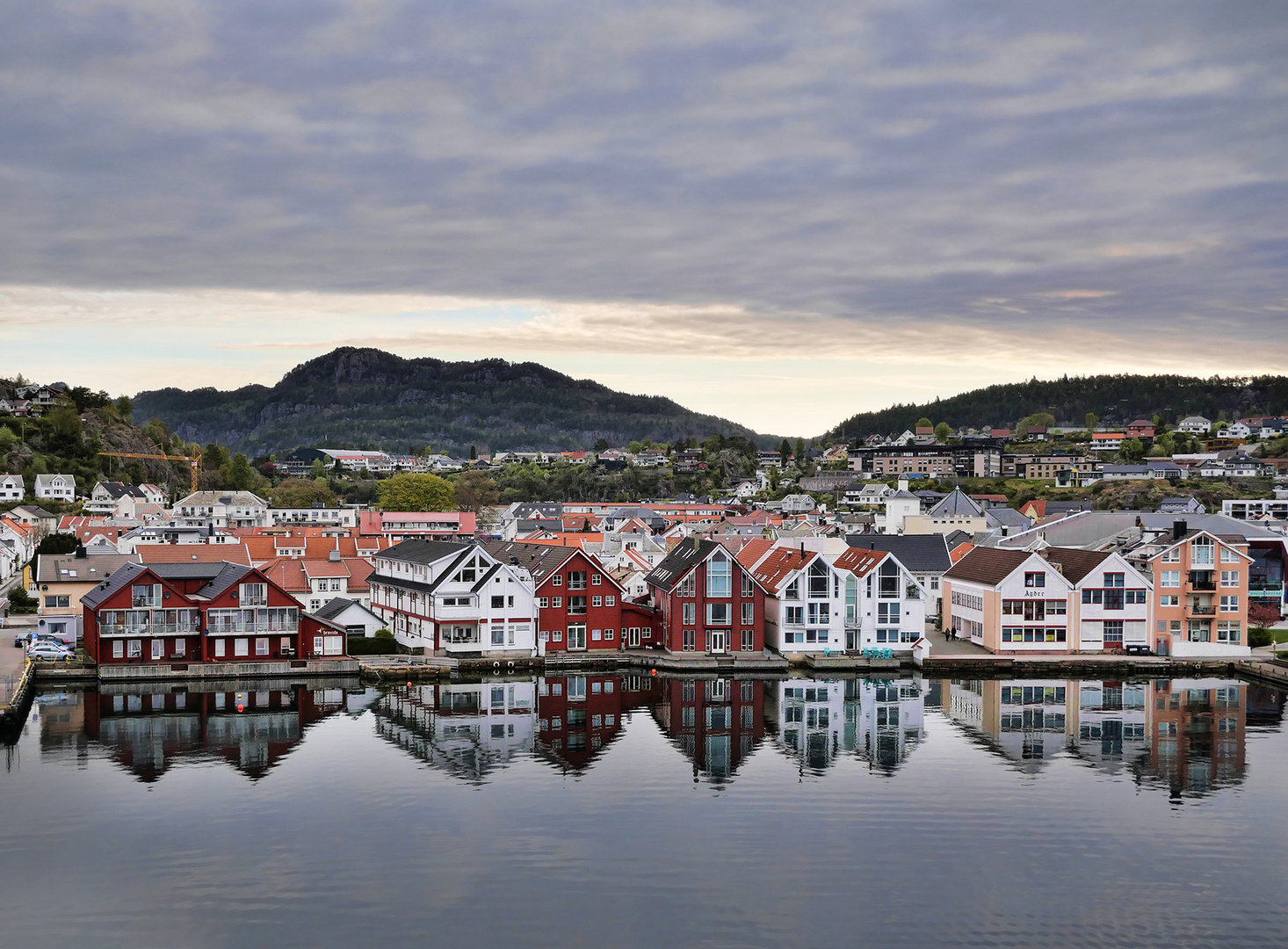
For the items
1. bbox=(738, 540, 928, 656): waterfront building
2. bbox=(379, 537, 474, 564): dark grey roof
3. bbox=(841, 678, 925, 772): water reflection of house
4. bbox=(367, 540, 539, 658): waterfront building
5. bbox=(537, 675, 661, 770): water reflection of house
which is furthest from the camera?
bbox=(379, 537, 474, 564): dark grey roof

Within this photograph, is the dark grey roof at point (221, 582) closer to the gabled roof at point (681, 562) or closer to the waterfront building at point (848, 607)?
the gabled roof at point (681, 562)

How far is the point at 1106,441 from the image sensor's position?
596ft

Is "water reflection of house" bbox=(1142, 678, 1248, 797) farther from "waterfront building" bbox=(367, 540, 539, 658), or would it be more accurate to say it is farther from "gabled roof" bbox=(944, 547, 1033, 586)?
"waterfront building" bbox=(367, 540, 539, 658)

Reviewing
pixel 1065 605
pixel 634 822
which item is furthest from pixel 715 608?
pixel 634 822

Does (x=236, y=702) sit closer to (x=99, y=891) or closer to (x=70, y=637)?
(x=70, y=637)

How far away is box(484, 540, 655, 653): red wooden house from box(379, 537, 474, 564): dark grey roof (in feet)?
9.13

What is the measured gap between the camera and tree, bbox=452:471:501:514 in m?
150

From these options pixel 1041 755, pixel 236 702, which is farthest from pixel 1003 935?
pixel 236 702

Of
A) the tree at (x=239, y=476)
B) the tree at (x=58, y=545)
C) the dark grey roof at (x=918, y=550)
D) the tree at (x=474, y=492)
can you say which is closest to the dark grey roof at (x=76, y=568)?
the tree at (x=58, y=545)

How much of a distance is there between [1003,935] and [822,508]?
387 feet

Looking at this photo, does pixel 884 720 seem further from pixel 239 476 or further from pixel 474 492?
pixel 239 476

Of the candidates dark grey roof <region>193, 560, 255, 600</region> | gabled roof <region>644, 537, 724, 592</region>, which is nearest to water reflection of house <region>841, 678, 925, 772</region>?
gabled roof <region>644, 537, 724, 592</region>

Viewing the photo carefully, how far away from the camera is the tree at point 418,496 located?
132500 millimetres

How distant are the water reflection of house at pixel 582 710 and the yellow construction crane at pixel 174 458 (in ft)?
360
